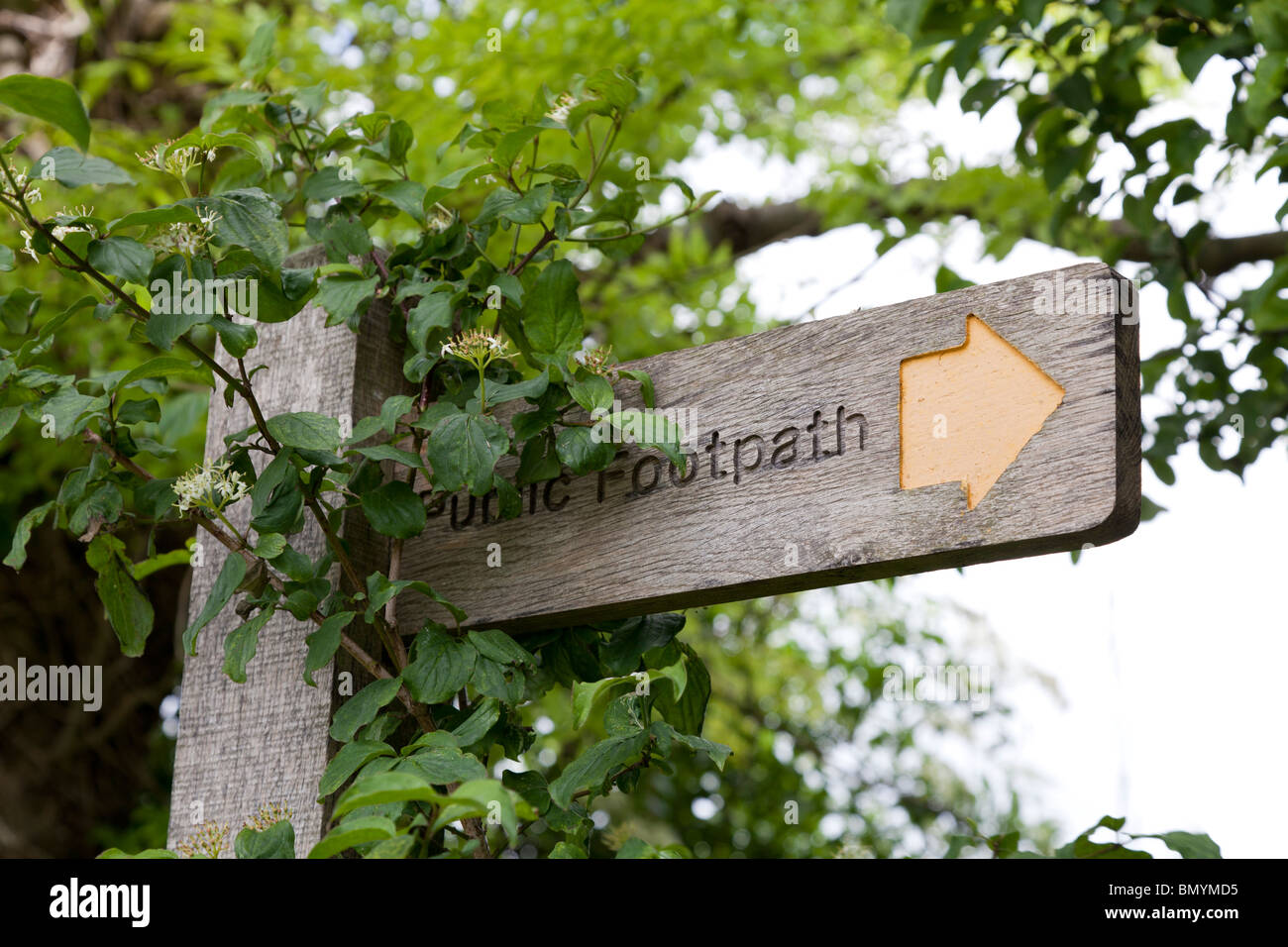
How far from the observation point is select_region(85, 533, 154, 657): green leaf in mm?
1172

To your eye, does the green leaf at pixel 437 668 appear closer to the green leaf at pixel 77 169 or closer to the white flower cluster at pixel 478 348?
the white flower cluster at pixel 478 348

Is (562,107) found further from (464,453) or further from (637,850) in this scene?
(637,850)

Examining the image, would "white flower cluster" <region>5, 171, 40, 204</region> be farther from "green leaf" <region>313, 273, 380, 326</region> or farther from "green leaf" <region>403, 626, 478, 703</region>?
"green leaf" <region>403, 626, 478, 703</region>

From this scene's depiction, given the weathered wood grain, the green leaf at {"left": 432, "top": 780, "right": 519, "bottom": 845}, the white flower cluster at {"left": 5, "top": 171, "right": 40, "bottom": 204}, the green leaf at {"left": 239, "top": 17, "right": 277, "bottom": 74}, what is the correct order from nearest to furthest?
the green leaf at {"left": 432, "top": 780, "right": 519, "bottom": 845}, the weathered wood grain, the white flower cluster at {"left": 5, "top": 171, "right": 40, "bottom": 204}, the green leaf at {"left": 239, "top": 17, "right": 277, "bottom": 74}

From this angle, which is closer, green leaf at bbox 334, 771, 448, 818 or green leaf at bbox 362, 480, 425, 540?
green leaf at bbox 334, 771, 448, 818

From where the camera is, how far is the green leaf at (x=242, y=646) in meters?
1.08

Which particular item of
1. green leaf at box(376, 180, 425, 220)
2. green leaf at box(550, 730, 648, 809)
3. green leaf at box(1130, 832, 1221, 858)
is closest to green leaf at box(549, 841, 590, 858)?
green leaf at box(550, 730, 648, 809)

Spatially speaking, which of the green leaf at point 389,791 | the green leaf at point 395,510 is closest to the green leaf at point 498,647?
the green leaf at point 395,510

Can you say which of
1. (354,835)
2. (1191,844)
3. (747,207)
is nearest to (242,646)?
(354,835)

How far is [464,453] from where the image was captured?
1.04m

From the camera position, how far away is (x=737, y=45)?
3025mm

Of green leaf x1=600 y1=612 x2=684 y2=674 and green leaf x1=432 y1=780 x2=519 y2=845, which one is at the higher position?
green leaf x1=600 y1=612 x2=684 y2=674

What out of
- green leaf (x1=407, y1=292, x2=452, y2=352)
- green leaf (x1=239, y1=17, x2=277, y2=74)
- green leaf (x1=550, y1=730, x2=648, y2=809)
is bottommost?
green leaf (x1=550, y1=730, x2=648, y2=809)
